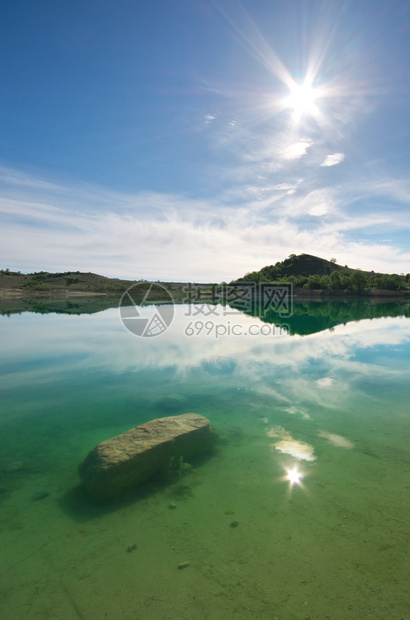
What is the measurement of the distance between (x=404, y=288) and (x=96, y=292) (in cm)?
13340

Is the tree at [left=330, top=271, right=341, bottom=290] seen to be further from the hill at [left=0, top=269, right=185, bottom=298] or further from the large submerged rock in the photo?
the large submerged rock

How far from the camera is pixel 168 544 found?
220 inches

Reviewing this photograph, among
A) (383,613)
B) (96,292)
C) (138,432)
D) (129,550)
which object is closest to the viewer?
(383,613)

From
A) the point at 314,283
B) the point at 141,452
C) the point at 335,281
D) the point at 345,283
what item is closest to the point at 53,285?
the point at 314,283

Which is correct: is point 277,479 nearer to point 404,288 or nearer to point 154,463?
point 154,463

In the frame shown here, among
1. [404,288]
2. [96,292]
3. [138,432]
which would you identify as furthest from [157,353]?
[404,288]

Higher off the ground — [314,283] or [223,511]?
[314,283]

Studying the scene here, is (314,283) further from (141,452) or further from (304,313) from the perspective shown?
(141,452)

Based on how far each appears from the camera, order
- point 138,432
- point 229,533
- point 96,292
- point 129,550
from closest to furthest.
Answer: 1. point 129,550
2. point 229,533
3. point 138,432
4. point 96,292

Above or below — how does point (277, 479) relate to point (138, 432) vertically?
below

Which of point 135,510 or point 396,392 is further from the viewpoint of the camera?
point 396,392

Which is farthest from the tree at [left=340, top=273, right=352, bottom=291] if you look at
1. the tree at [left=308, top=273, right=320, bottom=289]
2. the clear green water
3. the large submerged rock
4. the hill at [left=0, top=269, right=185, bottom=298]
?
the large submerged rock

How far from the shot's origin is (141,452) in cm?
746

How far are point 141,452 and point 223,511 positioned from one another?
2.34 m
